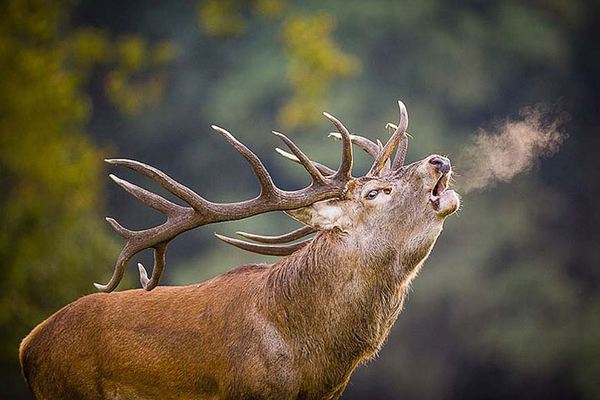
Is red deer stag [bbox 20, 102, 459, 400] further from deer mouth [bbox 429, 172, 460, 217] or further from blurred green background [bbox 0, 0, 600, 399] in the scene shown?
blurred green background [bbox 0, 0, 600, 399]

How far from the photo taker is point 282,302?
157 inches

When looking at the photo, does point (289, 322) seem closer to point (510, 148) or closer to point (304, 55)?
point (510, 148)

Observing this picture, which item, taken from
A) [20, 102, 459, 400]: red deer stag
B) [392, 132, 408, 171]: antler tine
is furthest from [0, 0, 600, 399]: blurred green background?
[20, 102, 459, 400]: red deer stag

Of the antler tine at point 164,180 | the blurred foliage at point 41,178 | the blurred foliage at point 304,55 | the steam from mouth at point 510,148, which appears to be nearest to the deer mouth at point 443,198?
the antler tine at point 164,180

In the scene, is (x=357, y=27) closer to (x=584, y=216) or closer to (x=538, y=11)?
(x=538, y=11)

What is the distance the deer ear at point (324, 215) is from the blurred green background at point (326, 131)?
3.73 m

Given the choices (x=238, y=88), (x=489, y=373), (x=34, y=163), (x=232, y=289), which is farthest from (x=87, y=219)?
(x=232, y=289)

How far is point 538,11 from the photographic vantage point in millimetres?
8031

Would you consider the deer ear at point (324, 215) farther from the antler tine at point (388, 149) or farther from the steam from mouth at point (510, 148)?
the steam from mouth at point (510, 148)

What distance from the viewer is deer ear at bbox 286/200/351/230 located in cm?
405

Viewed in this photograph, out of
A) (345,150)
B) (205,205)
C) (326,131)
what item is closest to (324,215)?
(345,150)

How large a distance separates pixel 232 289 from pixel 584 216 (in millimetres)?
4538

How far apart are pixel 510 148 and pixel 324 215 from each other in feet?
9.77

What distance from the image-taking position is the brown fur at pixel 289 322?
390 cm
